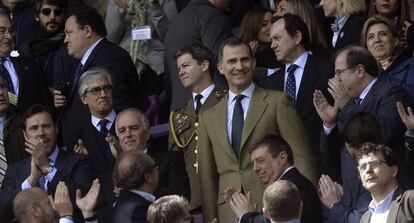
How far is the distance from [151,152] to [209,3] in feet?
7.36

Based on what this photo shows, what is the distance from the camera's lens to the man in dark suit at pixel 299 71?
13.4 m

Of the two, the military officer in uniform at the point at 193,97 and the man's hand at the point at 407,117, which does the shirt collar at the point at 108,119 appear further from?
the man's hand at the point at 407,117

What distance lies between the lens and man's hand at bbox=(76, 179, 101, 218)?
12.5 meters

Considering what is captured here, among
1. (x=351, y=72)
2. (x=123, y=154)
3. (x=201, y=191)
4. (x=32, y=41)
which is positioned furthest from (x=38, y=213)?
(x=32, y=41)

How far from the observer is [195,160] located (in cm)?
1364

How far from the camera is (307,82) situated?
44.4ft

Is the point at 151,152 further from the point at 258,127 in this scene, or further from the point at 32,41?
the point at 32,41

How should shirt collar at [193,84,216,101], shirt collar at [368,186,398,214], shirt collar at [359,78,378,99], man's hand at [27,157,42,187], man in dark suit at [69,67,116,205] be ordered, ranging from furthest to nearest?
man in dark suit at [69,67,116,205], shirt collar at [193,84,216,101], man's hand at [27,157,42,187], shirt collar at [359,78,378,99], shirt collar at [368,186,398,214]

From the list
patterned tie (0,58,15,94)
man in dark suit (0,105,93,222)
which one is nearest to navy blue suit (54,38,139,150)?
patterned tie (0,58,15,94)

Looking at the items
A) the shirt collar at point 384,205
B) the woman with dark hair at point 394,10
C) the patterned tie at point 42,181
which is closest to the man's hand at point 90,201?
the patterned tie at point 42,181

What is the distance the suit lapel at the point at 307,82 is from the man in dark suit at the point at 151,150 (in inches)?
44.1

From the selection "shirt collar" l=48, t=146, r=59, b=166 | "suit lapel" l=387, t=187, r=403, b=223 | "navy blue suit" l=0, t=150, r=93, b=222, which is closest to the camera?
"suit lapel" l=387, t=187, r=403, b=223

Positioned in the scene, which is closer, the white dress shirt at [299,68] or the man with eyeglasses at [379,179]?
the man with eyeglasses at [379,179]

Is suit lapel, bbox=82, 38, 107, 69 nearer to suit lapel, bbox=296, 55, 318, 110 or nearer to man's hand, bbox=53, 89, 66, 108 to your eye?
man's hand, bbox=53, 89, 66, 108
